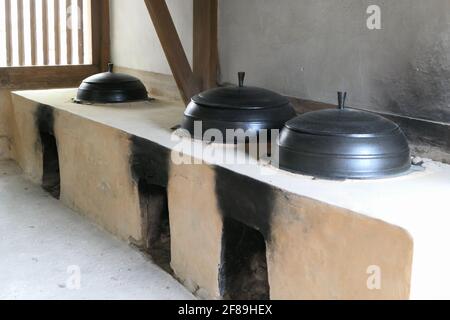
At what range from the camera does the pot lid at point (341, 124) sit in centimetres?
311

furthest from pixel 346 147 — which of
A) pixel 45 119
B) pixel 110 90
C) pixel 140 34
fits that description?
pixel 140 34

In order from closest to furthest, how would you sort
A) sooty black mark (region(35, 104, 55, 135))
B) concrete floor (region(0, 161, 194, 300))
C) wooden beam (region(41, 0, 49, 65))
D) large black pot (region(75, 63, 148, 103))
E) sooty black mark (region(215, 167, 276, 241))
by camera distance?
sooty black mark (region(215, 167, 276, 241)) < concrete floor (region(0, 161, 194, 300)) < sooty black mark (region(35, 104, 55, 135)) < large black pot (region(75, 63, 148, 103)) < wooden beam (region(41, 0, 49, 65))

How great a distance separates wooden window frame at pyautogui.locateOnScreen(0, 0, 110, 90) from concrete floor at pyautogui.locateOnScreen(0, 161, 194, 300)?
82.1 inches

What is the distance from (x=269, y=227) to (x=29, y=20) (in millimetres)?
4965

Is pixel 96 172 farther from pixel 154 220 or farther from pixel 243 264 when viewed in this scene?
pixel 243 264

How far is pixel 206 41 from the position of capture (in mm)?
5348

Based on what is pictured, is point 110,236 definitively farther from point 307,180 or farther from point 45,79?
point 45,79

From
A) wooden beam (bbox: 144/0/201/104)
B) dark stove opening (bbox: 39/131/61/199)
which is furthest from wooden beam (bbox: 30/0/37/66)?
wooden beam (bbox: 144/0/201/104)

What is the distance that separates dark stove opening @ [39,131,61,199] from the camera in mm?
5844

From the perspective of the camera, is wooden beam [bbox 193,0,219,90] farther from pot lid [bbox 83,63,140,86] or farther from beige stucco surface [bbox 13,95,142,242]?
beige stucco surface [bbox 13,95,142,242]

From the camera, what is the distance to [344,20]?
3.93 m

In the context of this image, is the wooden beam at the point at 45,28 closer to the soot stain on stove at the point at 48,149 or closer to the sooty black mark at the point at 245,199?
the soot stain on stove at the point at 48,149

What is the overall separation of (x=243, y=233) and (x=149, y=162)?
0.82 meters
